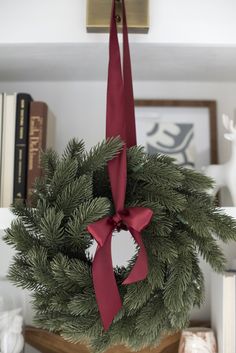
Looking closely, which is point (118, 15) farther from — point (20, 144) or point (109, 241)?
point (109, 241)

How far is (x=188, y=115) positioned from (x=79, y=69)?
0.93 feet

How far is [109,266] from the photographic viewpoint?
67cm

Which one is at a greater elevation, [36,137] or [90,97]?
[90,97]

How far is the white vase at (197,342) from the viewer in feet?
2.89

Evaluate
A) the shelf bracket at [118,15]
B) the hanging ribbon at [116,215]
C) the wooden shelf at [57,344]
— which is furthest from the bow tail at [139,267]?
the shelf bracket at [118,15]

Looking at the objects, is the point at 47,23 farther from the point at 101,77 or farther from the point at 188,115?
the point at 188,115

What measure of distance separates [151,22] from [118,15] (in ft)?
0.24

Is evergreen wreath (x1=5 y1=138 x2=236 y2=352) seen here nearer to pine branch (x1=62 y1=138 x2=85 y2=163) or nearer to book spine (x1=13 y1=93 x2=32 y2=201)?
pine branch (x1=62 y1=138 x2=85 y2=163)

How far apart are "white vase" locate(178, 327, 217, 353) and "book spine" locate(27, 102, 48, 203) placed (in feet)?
1.45

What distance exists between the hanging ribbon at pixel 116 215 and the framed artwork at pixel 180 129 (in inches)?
11.7

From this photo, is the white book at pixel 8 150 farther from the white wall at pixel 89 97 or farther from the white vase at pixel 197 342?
the white vase at pixel 197 342

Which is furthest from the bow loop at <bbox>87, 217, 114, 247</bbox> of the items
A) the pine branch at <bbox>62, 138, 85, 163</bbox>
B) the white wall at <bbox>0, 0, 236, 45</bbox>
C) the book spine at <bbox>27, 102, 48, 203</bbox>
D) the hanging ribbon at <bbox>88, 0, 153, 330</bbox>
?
the white wall at <bbox>0, 0, 236, 45</bbox>

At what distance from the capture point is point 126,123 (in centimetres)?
78

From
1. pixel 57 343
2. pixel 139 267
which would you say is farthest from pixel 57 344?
pixel 139 267
